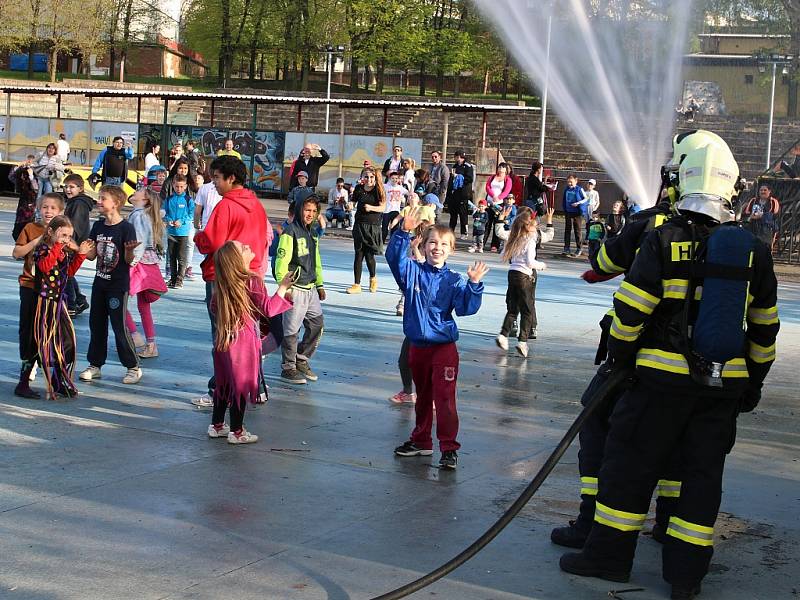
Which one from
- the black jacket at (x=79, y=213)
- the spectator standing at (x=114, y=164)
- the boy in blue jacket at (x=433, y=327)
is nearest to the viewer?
the boy in blue jacket at (x=433, y=327)

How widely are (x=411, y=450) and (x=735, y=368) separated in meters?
2.70

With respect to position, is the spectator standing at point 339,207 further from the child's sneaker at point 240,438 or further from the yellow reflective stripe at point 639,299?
the yellow reflective stripe at point 639,299

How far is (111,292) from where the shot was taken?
9.16 meters

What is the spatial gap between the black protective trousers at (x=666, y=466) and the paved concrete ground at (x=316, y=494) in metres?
0.19

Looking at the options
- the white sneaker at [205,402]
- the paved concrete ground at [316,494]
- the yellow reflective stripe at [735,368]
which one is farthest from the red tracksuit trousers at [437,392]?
the yellow reflective stripe at [735,368]

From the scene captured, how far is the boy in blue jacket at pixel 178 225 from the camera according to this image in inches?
585

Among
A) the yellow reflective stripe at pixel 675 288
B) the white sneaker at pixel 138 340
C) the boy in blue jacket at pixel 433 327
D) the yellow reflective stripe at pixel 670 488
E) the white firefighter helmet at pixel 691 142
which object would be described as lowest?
the white sneaker at pixel 138 340

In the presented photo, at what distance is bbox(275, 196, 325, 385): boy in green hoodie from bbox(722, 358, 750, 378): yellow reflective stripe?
4.92 meters

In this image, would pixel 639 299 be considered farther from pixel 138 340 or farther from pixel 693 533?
pixel 138 340

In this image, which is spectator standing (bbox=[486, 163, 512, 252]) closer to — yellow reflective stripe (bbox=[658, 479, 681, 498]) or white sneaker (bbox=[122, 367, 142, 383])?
white sneaker (bbox=[122, 367, 142, 383])

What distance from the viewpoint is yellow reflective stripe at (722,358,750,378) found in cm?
503

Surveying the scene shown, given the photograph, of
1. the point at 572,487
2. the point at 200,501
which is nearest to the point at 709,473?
the point at 572,487

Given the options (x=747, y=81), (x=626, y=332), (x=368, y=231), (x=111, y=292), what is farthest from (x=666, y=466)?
(x=747, y=81)

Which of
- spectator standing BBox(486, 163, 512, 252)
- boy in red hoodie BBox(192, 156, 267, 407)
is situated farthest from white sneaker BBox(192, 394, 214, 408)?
spectator standing BBox(486, 163, 512, 252)
